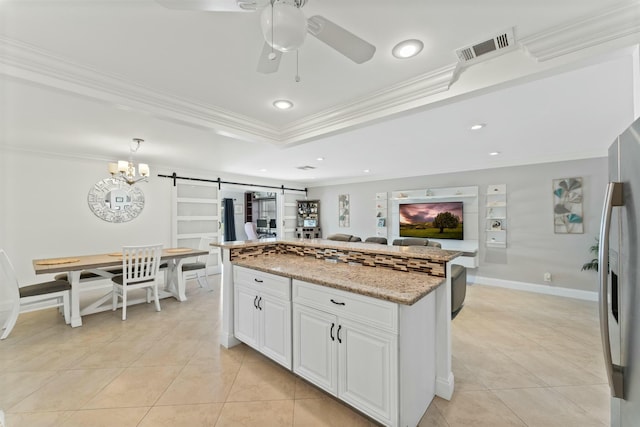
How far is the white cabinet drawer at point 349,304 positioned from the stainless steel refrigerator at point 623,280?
2.65 ft

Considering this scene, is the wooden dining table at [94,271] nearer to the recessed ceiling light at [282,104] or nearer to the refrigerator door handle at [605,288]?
the recessed ceiling light at [282,104]

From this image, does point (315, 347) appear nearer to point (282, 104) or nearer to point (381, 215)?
point (282, 104)

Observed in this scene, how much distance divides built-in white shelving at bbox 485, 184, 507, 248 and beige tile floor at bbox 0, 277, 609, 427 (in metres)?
1.73

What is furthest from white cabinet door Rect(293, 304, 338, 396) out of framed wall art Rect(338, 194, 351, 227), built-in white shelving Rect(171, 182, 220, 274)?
framed wall art Rect(338, 194, 351, 227)

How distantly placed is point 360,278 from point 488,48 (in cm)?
174

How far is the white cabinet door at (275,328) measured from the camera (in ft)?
6.64

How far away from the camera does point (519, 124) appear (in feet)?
9.46

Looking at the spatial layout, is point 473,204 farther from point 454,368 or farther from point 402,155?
point 454,368

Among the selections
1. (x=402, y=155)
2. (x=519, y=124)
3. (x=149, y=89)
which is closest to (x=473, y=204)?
(x=402, y=155)

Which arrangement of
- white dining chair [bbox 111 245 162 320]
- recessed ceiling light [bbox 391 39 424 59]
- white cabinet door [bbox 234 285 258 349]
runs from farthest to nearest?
white dining chair [bbox 111 245 162 320] < white cabinet door [bbox 234 285 258 349] < recessed ceiling light [bbox 391 39 424 59]

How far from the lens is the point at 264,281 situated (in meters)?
2.23

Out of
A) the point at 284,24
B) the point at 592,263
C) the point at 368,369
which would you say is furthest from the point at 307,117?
the point at 592,263

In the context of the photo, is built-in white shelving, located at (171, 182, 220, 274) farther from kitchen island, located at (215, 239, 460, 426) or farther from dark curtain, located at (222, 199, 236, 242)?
kitchen island, located at (215, 239, 460, 426)

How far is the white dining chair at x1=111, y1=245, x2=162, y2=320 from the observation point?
3373 mm
